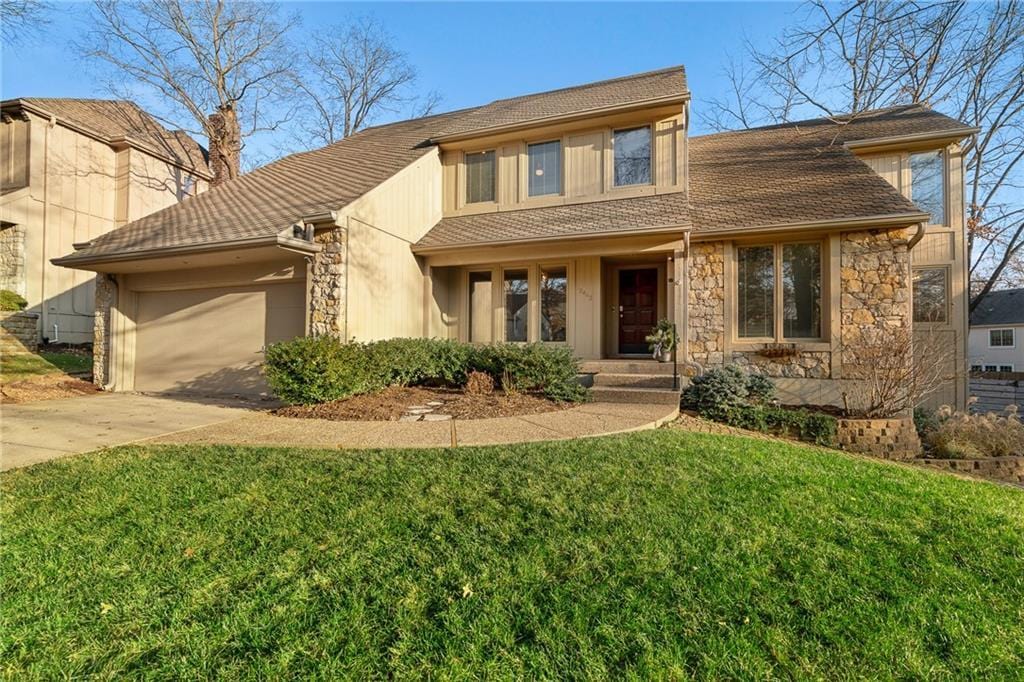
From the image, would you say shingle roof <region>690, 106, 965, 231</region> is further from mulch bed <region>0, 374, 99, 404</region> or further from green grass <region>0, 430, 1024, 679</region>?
mulch bed <region>0, 374, 99, 404</region>

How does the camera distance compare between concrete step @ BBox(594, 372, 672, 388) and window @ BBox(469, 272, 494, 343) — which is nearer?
concrete step @ BBox(594, 372, 672, 388)

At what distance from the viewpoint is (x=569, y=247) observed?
353 inches

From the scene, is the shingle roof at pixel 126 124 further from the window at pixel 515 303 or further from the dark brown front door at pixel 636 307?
the dark brown front door at pixel 636 307

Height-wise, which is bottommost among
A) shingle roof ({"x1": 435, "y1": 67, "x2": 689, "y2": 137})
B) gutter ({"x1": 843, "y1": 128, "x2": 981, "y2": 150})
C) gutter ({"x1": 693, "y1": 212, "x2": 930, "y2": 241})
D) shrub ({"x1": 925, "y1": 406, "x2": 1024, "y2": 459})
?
shrub ({"x1": 925, "y1": 406, "x2": 1024, "y2": 459})

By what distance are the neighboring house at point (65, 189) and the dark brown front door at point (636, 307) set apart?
14.9m

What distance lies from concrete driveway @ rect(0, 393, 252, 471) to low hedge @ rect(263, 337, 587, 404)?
1.01 metres

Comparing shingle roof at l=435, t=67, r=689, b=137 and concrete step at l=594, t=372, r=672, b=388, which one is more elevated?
shingle roof at l=435, t=67, r=689, b=137

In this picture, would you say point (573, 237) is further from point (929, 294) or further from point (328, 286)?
point (929, 294)

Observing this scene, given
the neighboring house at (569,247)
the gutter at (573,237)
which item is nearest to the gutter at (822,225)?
the neighboring house at (569,247)

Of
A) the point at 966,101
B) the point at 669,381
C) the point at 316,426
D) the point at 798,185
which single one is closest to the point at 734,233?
the point at 798,185

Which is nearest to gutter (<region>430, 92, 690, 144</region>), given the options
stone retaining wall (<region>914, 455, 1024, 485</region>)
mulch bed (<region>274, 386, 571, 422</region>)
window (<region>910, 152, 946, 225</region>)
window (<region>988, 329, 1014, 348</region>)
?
mulch bed (<region>274, 386, 571, 422</region>)

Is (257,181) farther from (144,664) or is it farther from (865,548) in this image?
(865,548)

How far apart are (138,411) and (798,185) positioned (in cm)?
1295

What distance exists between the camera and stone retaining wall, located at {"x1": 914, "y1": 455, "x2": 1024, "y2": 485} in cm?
627
